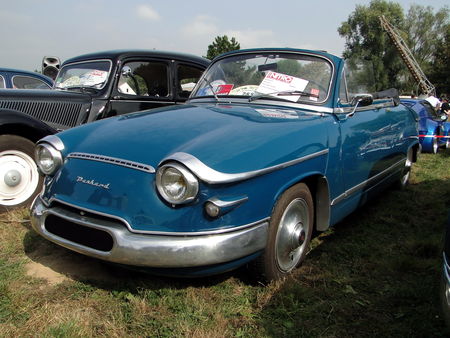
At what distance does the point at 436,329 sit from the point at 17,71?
7.72m

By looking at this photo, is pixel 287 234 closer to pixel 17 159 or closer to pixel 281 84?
pixel 281 84

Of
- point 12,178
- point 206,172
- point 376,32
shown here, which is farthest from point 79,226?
point 376,32

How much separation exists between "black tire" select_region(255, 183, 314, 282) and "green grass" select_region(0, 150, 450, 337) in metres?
0.10

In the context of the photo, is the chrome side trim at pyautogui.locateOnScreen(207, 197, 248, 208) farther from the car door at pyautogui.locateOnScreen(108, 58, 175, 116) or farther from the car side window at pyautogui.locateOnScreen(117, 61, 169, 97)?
the car side window at pyautogui.locateOnScreen(117, 61, 169, 97)

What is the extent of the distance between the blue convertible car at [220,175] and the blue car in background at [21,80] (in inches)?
209

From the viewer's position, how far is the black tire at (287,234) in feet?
7.72

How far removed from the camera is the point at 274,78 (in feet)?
10.9

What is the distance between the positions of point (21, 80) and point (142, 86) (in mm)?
3548

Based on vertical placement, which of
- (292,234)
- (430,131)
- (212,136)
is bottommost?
(292,234)

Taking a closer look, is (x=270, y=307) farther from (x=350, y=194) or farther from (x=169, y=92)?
(x=169, y=92)

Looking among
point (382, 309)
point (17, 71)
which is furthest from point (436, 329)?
point (17, 71)

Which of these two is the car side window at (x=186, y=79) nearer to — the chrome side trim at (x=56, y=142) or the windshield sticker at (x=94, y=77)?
the windshield sticker at (x=94, y=77)

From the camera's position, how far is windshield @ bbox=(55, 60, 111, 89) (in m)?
4.88

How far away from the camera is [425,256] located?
3.11 metres
